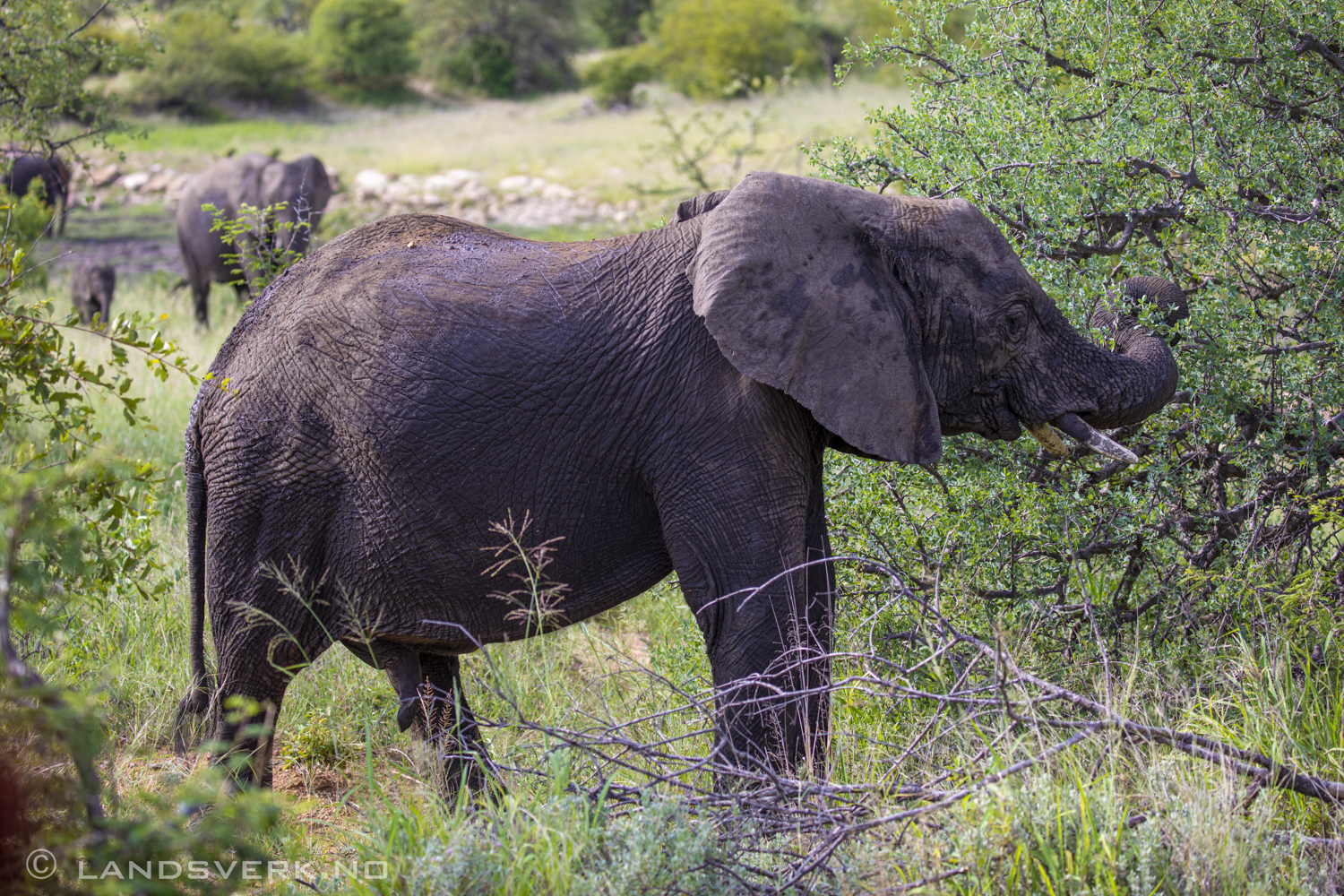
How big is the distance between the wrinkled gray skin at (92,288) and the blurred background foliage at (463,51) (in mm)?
21891

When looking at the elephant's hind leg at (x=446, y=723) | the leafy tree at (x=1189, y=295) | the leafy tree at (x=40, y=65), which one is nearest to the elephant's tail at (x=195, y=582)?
the elephant's hind leg at (x=446, y=723)

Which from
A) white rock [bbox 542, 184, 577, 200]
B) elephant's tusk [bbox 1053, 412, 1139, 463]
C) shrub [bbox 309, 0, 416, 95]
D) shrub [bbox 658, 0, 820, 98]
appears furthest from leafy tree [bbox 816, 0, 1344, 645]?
shrub [bbox 309, 0, 416, 95]

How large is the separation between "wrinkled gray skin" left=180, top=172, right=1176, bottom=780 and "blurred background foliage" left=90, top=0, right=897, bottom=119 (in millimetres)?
30763

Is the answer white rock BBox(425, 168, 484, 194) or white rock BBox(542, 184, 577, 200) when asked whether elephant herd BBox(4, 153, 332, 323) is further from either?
white rock BBox(425, 168, 484, 194)

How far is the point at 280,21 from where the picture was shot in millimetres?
59312

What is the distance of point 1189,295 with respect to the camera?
483 centimetres

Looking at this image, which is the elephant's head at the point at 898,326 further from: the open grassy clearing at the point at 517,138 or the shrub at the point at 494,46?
the shrub at the point at 494,46

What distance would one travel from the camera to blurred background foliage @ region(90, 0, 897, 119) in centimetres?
3734

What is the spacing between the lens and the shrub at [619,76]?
39.7 m

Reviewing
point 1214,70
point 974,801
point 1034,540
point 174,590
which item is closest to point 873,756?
point 974,801

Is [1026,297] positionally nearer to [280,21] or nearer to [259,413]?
[259,413]

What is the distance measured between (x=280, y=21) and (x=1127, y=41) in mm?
62250

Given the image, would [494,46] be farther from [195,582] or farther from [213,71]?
[195,582]

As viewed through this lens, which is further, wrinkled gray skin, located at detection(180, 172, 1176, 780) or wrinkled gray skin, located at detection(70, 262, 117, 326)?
wrinkled gray skin, located at detection(70, 262, 117, 326)
